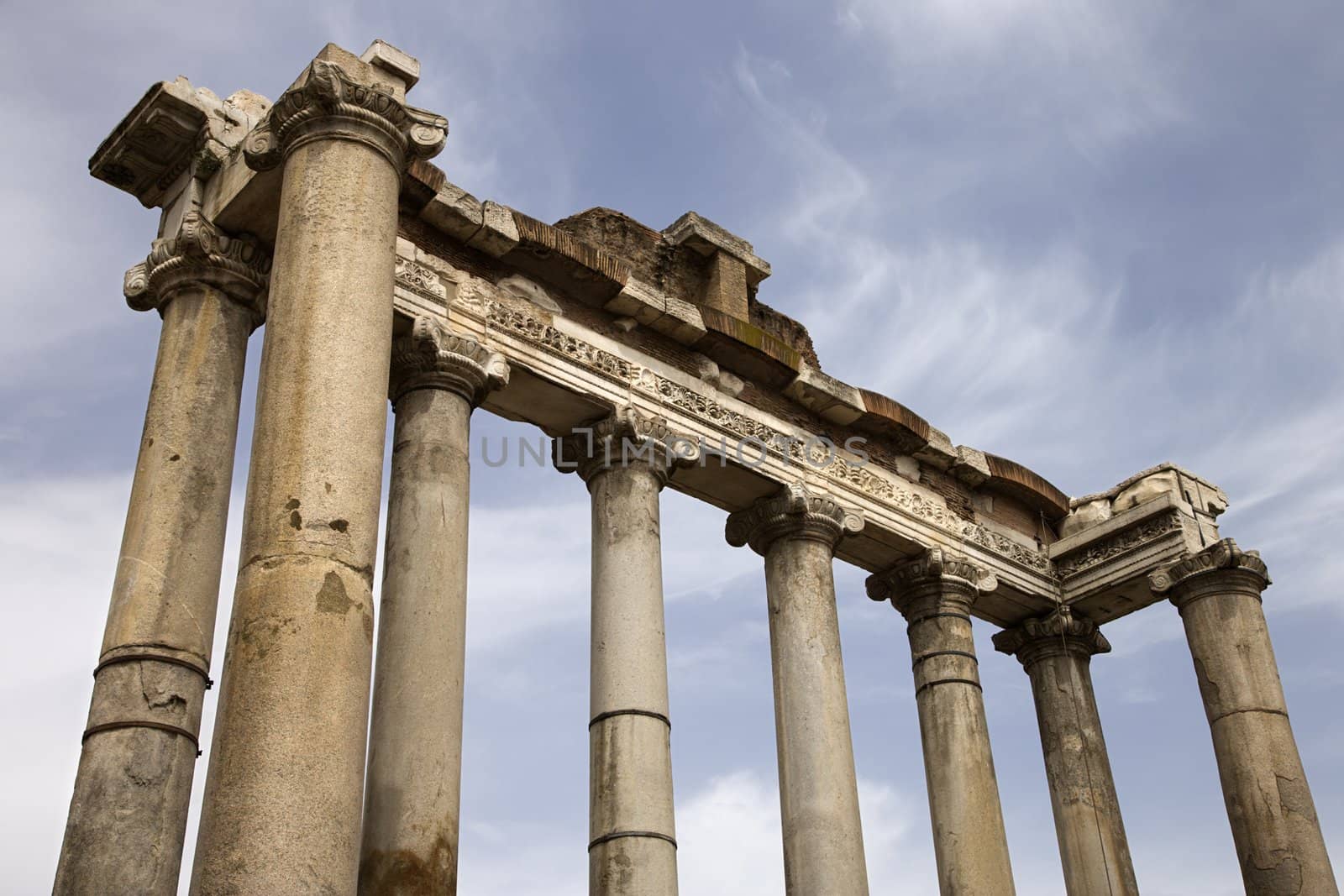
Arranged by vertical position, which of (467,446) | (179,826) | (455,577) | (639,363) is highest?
(639,363)

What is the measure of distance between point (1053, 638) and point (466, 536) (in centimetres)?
910

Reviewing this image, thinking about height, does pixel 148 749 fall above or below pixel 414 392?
below

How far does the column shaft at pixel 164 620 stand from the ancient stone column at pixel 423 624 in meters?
1.34

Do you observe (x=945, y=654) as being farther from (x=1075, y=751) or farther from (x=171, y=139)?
(x=171, y=139)

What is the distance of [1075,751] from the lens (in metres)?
17.9

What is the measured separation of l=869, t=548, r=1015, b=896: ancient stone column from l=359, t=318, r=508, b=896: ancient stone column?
6322 mm

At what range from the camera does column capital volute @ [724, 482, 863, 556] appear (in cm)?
1577

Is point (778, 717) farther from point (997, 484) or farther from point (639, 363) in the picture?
point (997, 484)

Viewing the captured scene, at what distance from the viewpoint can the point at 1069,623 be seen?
18.5 meters

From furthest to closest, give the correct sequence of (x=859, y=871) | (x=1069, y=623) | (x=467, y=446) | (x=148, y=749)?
(x=1069, y=623) → (x=859, y=871) → (x=467, y=446) → (x=148, y=749)

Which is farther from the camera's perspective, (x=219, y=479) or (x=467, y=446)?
(x=467, y=446)

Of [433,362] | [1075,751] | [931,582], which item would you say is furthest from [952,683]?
[433,362]

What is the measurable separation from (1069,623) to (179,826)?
38.7ft

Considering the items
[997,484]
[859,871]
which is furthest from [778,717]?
[997,484]
